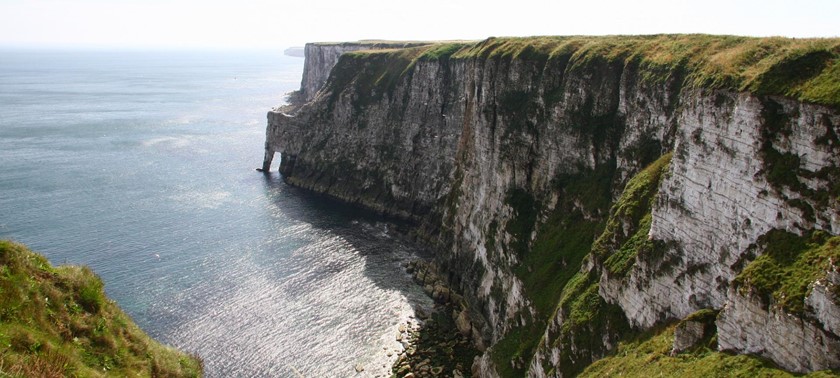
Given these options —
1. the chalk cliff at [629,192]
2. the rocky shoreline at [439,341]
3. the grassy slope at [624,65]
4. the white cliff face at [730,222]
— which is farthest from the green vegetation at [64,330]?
the rocky shoreline at [439,341]

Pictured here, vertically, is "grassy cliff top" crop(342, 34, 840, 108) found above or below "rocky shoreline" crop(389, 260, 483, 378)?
above

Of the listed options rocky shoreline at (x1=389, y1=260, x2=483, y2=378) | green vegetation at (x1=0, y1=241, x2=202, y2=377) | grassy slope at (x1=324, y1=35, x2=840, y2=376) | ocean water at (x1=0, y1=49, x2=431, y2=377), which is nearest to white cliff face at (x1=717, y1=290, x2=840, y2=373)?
grassy slope at (x1=324, y1=35, x2=840, y2=376)

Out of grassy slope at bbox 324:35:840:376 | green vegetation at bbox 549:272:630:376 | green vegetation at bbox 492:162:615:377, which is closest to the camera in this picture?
grassy slope at bbox 324:35:840:376

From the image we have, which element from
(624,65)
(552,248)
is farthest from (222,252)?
(624,65)

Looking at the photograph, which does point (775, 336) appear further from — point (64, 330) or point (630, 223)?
point (64, 330)

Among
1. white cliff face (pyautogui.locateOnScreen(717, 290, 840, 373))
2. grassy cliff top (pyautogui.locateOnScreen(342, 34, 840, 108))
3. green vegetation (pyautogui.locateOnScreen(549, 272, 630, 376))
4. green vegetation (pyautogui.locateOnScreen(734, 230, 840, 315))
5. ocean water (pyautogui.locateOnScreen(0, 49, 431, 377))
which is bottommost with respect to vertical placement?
ocean water (pyautogui.locateOnScreen(0, 49, 431, 377))

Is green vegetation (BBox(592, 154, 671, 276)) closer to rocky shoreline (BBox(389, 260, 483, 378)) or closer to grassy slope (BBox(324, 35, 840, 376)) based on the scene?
grassy slope (BBox(324, 35, 840, 376))

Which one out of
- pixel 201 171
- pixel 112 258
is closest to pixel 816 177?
pixel 112 258
